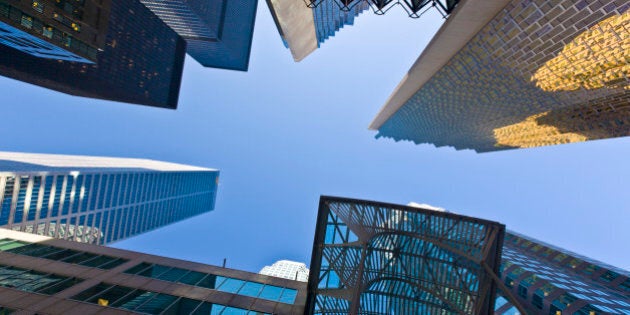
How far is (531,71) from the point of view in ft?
177

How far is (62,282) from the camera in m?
21.3

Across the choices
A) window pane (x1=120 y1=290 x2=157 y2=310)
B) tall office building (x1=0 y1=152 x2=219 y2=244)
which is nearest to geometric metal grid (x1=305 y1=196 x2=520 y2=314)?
window pane (x1=120 y1=290 x2=157 y2=310)

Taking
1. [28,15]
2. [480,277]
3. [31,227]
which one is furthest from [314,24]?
[31,227]

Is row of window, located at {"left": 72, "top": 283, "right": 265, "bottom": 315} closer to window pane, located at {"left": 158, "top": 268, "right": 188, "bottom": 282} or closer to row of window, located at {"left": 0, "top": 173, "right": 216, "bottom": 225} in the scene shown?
window pane, located at {"left": 158, "top": 268, "right": 188, "bottom": 282}

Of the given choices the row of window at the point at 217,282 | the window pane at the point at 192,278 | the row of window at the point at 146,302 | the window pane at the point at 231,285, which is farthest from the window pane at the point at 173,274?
the window pane at the point at 231,285

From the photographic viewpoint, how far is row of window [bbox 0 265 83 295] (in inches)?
779

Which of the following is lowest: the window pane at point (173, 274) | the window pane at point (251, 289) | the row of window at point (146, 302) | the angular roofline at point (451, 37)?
the row of window at point (146, 302)

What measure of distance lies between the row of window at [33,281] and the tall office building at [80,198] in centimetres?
8746

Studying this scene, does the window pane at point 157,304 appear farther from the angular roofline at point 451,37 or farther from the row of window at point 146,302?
the angular roofline at point 451,37

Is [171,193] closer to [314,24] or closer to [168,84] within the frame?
[168,84]

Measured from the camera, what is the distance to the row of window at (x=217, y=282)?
23.4 meters

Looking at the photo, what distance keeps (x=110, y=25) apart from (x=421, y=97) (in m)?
102

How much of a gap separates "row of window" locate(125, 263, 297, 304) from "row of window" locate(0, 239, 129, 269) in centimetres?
218

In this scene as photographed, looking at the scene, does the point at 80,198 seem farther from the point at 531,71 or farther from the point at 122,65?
the point at 531,71
